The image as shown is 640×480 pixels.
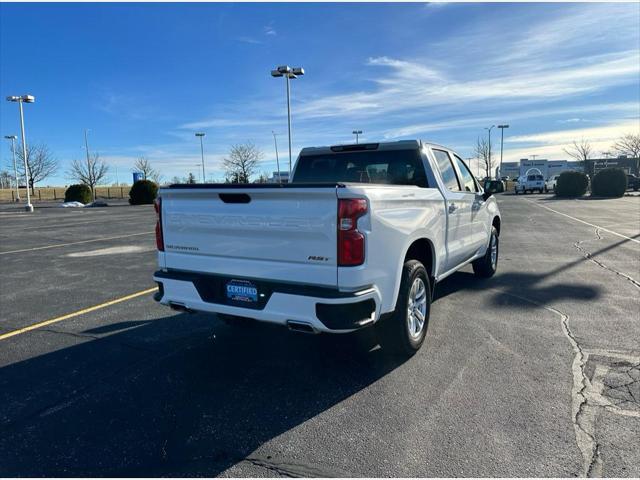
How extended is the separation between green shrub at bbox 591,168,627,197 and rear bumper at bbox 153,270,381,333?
1604 inches

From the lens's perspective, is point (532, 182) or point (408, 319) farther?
point (532, 182)

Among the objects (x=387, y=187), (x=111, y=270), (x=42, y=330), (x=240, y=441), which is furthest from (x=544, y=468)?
(x=111, y=270)

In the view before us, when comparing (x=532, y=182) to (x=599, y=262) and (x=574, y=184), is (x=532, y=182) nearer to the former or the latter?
(x=574, y=184)

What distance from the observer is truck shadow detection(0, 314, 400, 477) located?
2.77 metres

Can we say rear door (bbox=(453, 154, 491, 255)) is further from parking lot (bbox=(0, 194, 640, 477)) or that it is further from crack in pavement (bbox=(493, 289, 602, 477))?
crack in pavement (bbox=(493, 289, 602, 477))

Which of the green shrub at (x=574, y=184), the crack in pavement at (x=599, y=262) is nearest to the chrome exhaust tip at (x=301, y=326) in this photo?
the crack in pavement at (x=599, y=262)

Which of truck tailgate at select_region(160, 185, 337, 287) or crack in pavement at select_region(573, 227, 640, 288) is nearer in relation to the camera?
truck tailgate at select_region(160, 185, 337, 287)

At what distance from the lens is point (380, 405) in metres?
3.35

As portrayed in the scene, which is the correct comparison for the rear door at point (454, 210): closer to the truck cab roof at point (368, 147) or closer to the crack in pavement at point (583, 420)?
the truck cab roof at point (368, 147)

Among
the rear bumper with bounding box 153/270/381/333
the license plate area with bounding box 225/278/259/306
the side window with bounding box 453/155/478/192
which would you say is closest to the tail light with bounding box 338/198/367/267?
the rear bumper with bounding box 153/270/381/333

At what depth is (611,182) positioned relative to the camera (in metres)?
36.6

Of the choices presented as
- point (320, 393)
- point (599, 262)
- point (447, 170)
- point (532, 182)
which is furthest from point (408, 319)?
point (532, 182)

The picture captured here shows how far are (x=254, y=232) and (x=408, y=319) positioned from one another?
1.57m

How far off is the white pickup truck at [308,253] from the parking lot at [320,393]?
58cm
